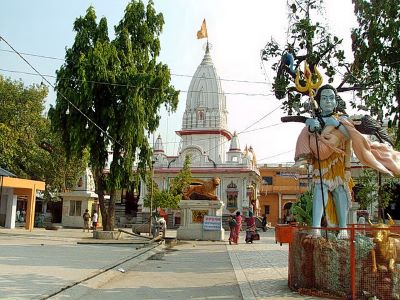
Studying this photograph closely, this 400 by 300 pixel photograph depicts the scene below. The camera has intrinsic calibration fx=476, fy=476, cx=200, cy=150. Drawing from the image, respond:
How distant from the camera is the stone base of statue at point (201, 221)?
25.8 m

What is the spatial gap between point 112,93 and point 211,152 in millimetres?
22034

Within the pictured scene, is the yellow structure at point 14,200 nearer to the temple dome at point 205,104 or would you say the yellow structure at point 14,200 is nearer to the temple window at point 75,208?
the temple window at point 75,208

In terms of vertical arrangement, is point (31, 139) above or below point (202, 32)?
below

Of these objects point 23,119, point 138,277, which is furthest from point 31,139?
point 138,277

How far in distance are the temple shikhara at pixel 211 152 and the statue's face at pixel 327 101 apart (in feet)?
105

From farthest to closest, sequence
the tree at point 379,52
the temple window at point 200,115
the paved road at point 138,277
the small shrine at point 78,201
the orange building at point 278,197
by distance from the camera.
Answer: the orange building at point 278,197 → the temple window at point 200,115 → the small shrine at point 78,201 → the tree at point 379,52 → the paved road at point 138,277

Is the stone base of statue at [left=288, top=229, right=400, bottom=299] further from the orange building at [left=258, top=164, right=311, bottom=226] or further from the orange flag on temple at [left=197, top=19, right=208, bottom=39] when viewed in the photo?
the orange building at [left=258, top=164, right=311, bottom=226]

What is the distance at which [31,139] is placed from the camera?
117ft

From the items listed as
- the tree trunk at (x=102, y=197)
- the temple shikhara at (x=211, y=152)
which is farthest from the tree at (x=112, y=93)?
the temple shikhara at (x=211, y=152)

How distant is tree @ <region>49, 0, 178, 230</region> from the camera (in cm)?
2398

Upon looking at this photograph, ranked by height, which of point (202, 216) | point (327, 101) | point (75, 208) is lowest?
point (202, 216)

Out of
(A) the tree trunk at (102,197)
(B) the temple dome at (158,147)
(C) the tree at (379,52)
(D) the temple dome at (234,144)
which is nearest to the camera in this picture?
(C) the tree at (379,52)

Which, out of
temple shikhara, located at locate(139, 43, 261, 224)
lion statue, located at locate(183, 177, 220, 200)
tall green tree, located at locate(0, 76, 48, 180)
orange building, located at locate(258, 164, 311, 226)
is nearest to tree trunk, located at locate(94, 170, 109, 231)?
lion statue, located at locate(183, 177, 220, 200)

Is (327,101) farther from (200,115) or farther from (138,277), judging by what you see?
(200,115)
